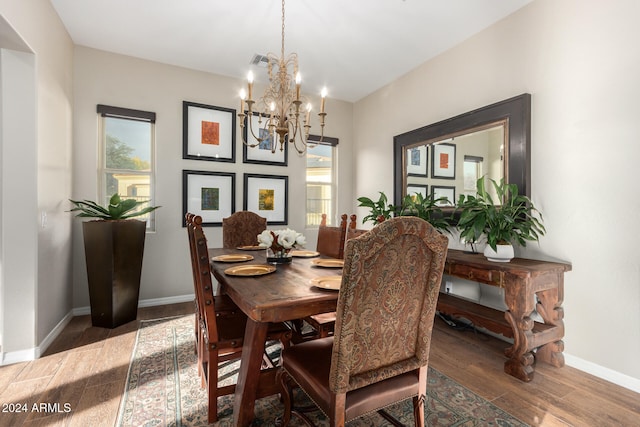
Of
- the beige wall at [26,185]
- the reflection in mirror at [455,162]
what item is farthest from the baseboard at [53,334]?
the reflection in mirror at [455,162]

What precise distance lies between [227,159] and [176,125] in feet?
2.28

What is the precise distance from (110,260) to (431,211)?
127 inches

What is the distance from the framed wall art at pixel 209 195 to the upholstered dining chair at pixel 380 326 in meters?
2.84

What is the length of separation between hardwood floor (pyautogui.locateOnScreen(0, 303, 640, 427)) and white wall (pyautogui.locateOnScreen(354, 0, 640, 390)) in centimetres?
34

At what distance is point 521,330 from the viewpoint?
6.84 feet

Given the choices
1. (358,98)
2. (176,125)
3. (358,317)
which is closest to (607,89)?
(358,317)

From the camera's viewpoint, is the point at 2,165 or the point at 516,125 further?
the point at 516,125

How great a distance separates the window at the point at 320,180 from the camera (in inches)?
179

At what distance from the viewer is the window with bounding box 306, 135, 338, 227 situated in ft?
14.9

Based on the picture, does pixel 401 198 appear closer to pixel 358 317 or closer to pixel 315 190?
pixel 315 190

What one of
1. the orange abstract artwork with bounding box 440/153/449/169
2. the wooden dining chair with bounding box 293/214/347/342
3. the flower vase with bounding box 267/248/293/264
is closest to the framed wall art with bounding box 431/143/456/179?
the orange abstract artwork with bounding box 440/153/449/169

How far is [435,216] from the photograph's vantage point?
3256 mm

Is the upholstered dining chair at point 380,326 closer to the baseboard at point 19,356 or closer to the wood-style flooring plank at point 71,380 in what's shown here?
the wood-style flooring plank at point 71,380

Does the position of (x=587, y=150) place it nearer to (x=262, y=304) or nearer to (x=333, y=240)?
(x=333, y=240)
